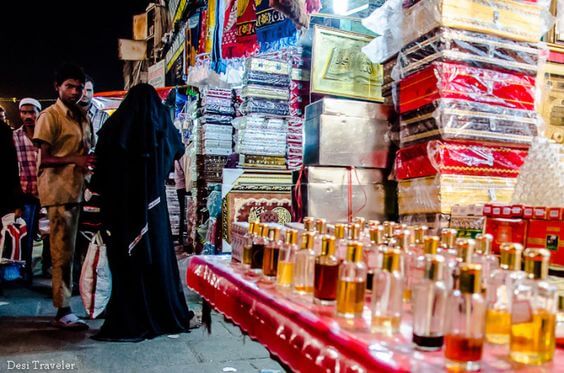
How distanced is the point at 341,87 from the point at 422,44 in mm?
1145

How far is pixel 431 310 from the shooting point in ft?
3.56

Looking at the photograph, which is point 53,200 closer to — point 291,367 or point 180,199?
point 291,367

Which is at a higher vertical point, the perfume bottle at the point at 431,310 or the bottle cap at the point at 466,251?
the bottle cap at the point at 466,251

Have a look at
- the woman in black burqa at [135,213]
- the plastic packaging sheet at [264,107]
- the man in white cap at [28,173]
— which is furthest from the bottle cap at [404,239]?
the man in white cap at [28,173]

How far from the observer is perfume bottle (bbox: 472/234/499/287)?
4.29 feet

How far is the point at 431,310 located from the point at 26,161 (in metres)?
6.10

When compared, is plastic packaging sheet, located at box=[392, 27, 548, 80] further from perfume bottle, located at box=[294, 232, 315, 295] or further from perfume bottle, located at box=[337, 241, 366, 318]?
perfume bottle, located at box=[337, 241, 366, 318]

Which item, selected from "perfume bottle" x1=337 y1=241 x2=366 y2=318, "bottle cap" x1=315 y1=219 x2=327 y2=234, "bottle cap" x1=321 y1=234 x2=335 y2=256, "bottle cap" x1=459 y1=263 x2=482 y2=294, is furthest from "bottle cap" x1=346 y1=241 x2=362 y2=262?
"bottle cap" x1=315 y1=219 x2=327 y2=234

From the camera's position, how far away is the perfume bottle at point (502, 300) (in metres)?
1.13

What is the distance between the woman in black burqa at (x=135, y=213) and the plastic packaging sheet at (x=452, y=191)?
1.99 metres

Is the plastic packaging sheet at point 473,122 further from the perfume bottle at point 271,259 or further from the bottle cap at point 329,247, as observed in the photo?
the bottle cap at point 329,247

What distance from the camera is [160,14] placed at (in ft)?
42.7

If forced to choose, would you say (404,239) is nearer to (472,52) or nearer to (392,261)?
(392,261)

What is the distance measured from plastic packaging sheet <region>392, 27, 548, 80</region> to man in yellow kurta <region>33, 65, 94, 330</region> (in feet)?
9.01
